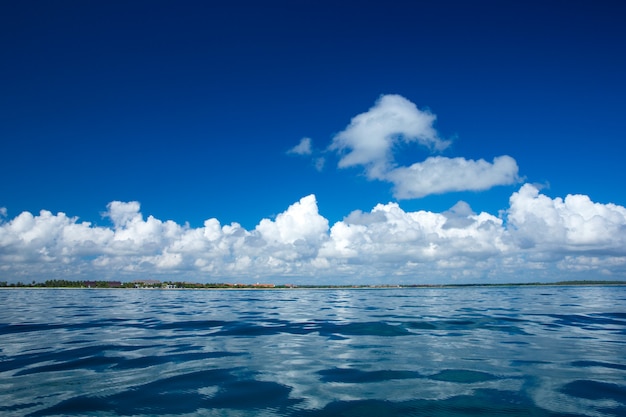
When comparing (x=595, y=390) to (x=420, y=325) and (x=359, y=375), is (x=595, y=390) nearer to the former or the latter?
(x=359, y=375)

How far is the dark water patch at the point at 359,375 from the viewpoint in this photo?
519 inches

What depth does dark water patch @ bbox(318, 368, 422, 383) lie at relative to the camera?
43.3 feet

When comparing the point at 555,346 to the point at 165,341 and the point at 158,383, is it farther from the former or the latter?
the point at 165,341

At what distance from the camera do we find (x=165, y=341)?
21.7m

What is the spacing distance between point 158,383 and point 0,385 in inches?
191

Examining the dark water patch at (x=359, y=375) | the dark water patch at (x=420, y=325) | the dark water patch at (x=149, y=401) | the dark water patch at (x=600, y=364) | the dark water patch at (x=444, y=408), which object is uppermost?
the dark water patch at (x=149, y=401)

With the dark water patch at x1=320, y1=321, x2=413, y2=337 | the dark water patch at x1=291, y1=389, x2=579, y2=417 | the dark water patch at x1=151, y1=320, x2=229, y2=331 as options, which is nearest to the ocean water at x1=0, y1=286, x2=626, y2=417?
the dark water patch at x1=291, y1=389, x2=579, y2=417

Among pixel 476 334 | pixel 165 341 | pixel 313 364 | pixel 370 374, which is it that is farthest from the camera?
pixel 476 334

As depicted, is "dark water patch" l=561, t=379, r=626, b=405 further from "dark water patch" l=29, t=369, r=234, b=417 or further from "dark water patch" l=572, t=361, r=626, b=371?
"dark water patch" l=29, t=369, r=234, b=417

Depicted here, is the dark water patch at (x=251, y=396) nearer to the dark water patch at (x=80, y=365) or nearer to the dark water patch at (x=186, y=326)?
the dark water patch at (x=80, y=365)

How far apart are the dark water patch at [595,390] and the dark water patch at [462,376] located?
227 centimetres

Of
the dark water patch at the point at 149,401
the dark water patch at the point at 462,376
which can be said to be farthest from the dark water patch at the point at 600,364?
the dark water patch at the point at 149,401

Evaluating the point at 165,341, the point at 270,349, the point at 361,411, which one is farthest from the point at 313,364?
the point at 165,341

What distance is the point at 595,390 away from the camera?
38.3 ft
